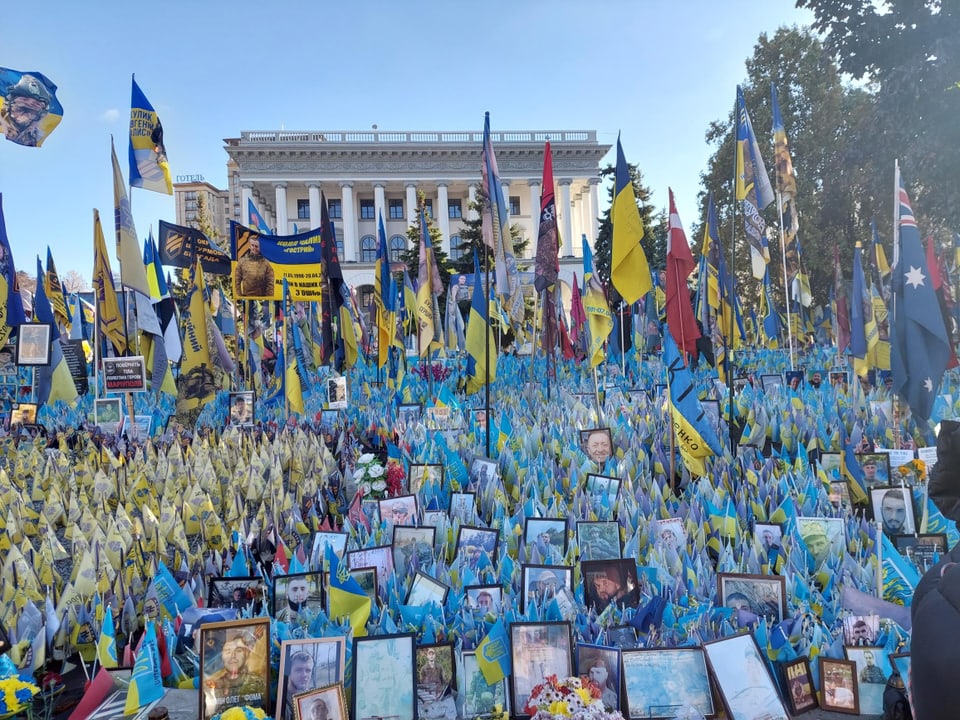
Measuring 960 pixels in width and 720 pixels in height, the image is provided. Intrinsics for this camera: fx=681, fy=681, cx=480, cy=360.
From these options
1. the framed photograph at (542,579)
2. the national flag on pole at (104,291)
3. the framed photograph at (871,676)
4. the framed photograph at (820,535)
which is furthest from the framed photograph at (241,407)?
the framed photograph at (871,676)

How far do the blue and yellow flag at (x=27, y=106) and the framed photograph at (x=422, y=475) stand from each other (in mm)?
5295

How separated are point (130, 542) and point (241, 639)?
1.86m

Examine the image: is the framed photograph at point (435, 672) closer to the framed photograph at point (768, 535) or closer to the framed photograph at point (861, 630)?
the framed photograph at point (861, 630)

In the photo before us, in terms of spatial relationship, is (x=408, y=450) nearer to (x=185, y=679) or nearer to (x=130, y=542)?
(x=130, y=542)

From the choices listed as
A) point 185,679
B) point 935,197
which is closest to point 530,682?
point 185,679

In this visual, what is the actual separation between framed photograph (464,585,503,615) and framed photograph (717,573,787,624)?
1.15m

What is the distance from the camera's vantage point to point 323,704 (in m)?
2.81

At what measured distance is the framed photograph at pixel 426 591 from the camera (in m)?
3.64

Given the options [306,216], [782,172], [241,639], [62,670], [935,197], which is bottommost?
[62,670]

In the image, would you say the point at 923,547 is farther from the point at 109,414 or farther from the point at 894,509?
the point at 109,414

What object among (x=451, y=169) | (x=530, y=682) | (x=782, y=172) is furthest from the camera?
(x=451, y=169)

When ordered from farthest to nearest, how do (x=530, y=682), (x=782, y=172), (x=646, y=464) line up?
(x=782, y=172), (x=646, y=464), (x=530, y=682)

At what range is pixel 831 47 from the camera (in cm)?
1767

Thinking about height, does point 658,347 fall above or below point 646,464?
above
